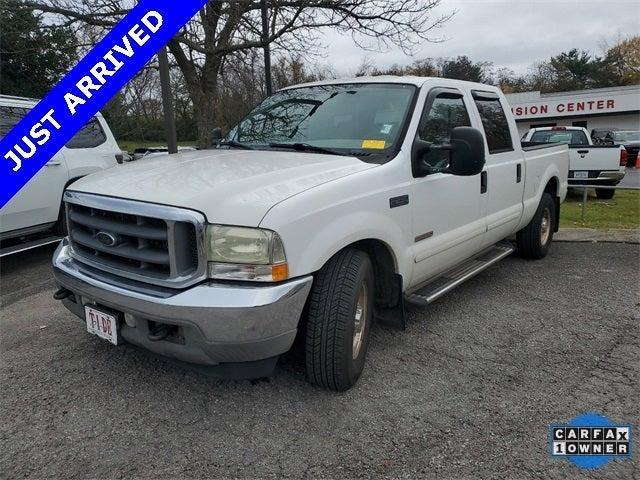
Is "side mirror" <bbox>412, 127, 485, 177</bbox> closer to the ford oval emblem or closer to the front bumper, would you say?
the front bumper

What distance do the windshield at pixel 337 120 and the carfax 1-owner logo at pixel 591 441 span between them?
6.41ft

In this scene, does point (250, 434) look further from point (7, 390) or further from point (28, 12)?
point (28, 12)

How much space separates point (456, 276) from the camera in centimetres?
421

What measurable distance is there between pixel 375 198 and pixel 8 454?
2.39 meters

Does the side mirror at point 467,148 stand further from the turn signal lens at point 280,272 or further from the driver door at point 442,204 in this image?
the turn signal lens at point 280,272

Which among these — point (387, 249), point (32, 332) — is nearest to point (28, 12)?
point (32, 332)

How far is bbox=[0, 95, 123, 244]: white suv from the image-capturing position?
5664mm

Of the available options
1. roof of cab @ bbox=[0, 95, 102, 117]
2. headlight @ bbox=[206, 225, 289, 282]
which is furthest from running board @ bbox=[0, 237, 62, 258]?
headlight @ bbox=[206, 225, 289, 282]

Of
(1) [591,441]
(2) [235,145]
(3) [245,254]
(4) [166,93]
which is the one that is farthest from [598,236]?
(4) [166,93]

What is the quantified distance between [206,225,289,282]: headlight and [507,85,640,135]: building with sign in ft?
116

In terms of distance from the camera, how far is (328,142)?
11.9 feet

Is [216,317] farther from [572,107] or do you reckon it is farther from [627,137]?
[572,107]

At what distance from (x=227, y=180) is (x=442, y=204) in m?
1.75

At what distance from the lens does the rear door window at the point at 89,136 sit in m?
6.54
